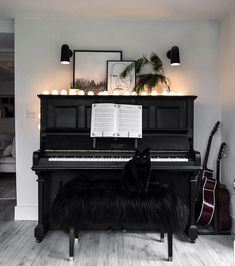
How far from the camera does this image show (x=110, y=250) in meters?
2.68

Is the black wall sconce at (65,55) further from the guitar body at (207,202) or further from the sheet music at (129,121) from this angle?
the guitar body at (207,202)

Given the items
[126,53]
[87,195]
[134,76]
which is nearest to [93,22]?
[126,53]

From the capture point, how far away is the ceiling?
117 inches

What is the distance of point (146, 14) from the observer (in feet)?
10.8

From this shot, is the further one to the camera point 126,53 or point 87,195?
point 126,53

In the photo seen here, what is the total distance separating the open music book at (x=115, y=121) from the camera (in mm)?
2947

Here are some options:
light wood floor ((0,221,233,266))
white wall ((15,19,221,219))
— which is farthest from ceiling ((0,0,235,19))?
light wood floor ((0,221,233,266))

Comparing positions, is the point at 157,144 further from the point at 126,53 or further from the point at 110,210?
the point at 126,53

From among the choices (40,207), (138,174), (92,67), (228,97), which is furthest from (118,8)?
(40,207)

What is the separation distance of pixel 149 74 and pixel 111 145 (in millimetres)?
981

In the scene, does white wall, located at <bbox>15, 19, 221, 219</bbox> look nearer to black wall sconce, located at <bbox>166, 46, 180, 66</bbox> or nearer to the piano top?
black wall sconce, located at <bbox>166, 46, 180, 66</bbox>

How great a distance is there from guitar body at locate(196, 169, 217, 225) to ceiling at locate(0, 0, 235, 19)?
6.02ft

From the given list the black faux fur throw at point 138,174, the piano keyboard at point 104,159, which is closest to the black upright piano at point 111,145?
the piano keyboard at point 104,159

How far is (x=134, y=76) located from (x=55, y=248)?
6.62ft
